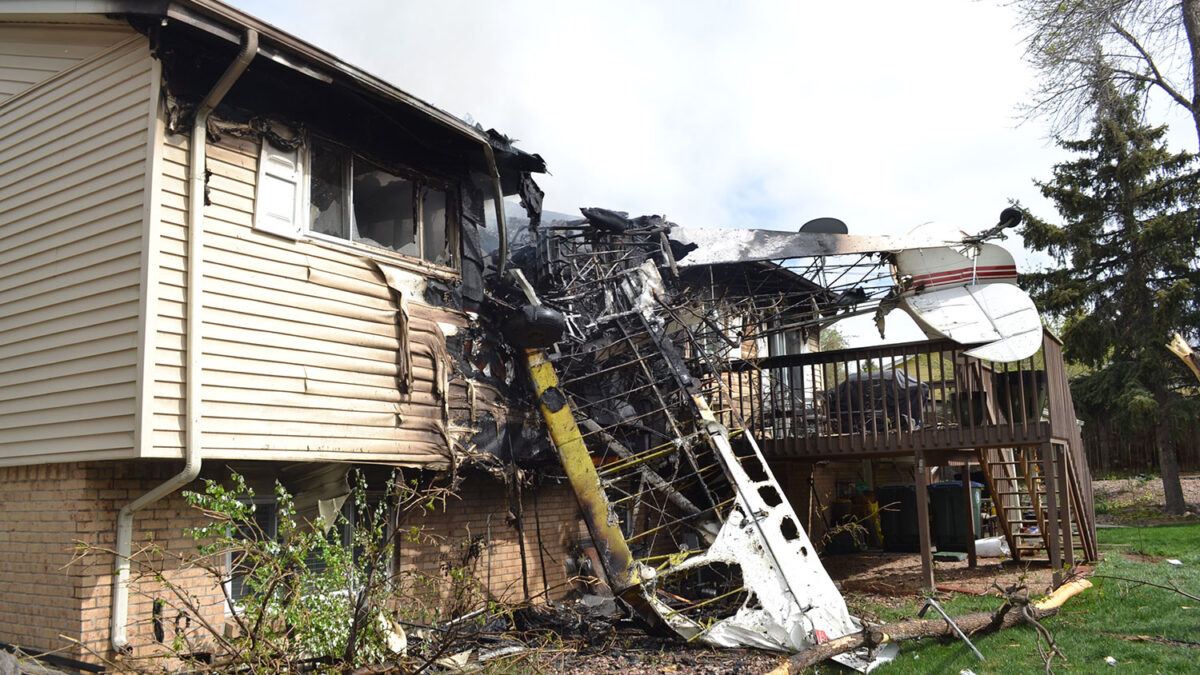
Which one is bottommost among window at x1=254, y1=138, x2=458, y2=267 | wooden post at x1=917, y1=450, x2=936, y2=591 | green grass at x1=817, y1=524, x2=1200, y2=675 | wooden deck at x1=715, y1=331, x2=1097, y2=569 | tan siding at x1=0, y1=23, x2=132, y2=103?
green grass at x1=817, y1=524, x2=1200, y2=675

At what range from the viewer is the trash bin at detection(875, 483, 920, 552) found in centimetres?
1662

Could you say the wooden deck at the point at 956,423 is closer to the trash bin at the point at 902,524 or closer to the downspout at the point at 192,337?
the trash bin at the point at 902,524

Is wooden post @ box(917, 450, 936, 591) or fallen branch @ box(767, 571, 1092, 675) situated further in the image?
wooden post @ box(917, 450, 936, 591)

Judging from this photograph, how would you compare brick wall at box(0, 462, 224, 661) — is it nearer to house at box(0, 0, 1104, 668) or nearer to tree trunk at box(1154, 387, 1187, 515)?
house at box(0, 0, 1104, 668)

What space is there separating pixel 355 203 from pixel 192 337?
8.50 ft

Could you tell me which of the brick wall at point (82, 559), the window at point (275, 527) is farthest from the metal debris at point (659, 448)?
the brick wall at point (82, 559)

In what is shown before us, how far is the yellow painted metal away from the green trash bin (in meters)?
9.24

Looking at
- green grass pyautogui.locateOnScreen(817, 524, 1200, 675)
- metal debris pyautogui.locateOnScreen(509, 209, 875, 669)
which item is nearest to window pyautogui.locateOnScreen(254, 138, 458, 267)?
metal debris pyautogui.locateOnScreen(509, 209, 875, 669)

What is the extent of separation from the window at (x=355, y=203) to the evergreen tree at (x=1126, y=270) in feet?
64.4

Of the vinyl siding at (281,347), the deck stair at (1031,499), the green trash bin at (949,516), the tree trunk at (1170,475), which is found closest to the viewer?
the vinyl siding at (281,347)

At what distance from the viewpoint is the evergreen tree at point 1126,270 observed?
2250 cm

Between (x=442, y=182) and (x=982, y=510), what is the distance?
1428 centimetres

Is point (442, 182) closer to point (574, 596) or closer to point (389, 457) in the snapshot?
point (389, 457)

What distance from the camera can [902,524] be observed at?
55.2 ft
